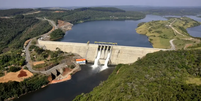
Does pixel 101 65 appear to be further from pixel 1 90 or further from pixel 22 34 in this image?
pixel 22 34

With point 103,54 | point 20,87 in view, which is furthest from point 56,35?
point 20,87

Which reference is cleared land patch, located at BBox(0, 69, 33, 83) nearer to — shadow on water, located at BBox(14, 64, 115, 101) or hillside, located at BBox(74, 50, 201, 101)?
shadow on water, located at BBox(14, 64, 115, 101)

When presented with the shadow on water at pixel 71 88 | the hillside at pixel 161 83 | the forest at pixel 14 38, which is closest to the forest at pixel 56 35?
the forest at pixel 14 38

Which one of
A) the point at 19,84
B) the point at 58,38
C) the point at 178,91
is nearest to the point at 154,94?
the point at 178,91

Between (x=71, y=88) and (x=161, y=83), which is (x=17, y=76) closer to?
(x=71, y=88)

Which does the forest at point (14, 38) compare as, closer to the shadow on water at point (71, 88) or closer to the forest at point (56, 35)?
the forest at point (56, 35)

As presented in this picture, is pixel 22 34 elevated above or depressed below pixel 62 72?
above

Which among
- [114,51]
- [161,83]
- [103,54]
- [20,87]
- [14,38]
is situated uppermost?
[161,83]

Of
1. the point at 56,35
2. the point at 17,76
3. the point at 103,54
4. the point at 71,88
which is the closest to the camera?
the point at 71,88
